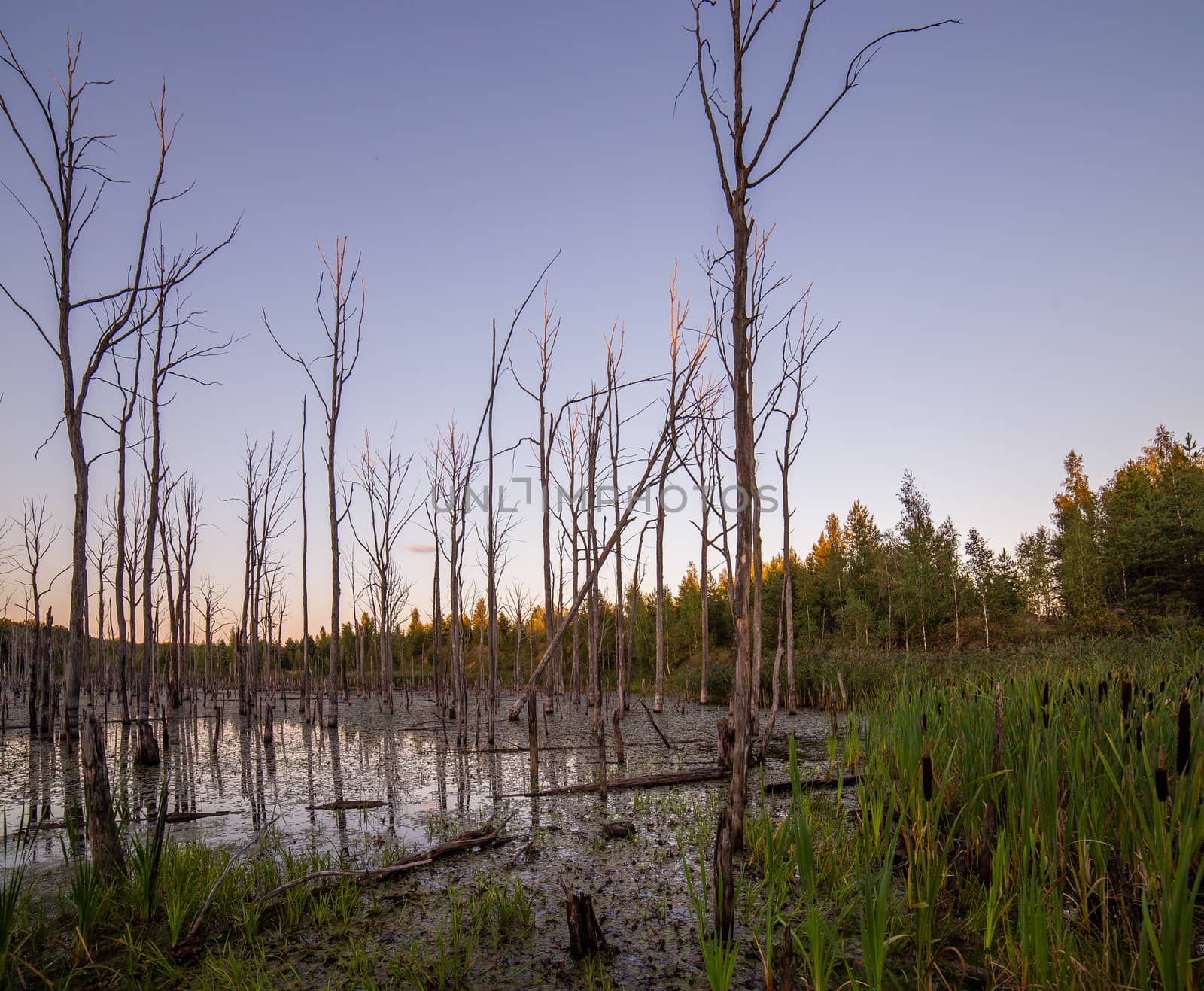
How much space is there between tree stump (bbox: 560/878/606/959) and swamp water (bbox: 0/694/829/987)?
0.07m

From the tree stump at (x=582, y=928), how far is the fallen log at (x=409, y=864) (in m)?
1.25

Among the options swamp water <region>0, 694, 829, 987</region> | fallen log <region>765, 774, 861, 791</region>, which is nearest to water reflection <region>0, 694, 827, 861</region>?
swamp water <region>0, 694, 829, 987</region>

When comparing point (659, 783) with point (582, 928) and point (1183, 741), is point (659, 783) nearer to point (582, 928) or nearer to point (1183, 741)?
point (582, 928)

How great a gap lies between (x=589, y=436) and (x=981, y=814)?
9211mm

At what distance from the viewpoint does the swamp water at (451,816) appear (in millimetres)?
2781

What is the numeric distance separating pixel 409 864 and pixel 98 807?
165cm

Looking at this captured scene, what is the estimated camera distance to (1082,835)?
255cm

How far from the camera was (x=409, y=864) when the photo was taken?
3676 mm

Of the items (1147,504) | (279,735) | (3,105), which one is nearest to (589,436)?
(279,735)

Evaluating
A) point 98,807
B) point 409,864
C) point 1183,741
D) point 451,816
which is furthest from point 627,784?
point 1183,741

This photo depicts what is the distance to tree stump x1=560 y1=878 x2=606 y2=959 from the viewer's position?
8.71ft

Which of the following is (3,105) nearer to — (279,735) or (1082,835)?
(1082,835)

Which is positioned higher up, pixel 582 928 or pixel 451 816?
pixel 582 928

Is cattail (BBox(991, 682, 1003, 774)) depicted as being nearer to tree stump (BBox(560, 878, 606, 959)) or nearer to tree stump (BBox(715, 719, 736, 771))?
tree stump (BBox(560, 878, 606, 959))
